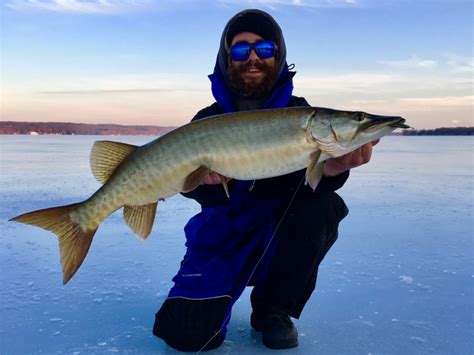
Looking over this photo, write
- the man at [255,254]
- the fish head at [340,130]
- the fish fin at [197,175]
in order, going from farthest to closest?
the man at [255,254] < the fish fin at [197,175] < the fish head at [340,130]

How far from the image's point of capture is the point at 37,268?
12.3ft

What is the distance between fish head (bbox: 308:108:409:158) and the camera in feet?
8.02

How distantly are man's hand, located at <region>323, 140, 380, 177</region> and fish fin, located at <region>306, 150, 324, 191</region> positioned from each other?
189mm

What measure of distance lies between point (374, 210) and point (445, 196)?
5.64 ft

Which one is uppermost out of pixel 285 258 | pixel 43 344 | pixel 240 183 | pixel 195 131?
pixel 195 131

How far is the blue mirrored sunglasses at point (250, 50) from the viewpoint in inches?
136

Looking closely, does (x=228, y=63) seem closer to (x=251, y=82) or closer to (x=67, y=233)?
(x=251, y=82)

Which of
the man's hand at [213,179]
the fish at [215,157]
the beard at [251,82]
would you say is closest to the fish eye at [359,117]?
the fish at [215,157]

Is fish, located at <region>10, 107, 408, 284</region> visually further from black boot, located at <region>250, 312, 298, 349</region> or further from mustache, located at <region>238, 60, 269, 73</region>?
mustache, located at <region>238, 60, 269, 73</region>

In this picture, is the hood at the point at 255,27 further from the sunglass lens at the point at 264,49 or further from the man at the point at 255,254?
the man at the point at 255,254

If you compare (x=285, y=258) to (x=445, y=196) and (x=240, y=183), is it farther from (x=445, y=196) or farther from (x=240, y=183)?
(x=445, y=196)

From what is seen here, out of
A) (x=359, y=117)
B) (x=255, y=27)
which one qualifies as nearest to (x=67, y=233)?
(x=359, y=117)

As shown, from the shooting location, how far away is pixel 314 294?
129 inches

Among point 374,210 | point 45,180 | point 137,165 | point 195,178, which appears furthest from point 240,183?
point 45,180
